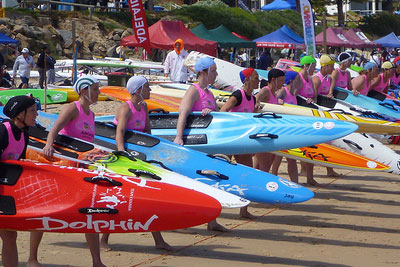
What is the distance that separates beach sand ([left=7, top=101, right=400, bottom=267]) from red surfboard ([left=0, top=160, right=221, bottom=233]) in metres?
0.77

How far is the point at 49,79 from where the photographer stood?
69.6ft

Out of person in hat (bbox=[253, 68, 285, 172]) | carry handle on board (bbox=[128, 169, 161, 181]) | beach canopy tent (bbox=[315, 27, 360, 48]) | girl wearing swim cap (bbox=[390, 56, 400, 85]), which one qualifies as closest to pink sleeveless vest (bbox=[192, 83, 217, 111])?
person in hat (bbox=[253, 68, 285, 172])

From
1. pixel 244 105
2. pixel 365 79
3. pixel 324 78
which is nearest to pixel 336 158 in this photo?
pixel 244 105

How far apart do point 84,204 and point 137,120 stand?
1830 mm

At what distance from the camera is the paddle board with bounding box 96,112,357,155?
7.73 metres

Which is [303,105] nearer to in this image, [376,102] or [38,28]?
[376,102]

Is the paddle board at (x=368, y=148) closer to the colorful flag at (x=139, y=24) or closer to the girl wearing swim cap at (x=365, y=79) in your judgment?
the girl wearing swim cap at (x=365, y=79)

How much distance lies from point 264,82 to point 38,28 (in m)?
20.1

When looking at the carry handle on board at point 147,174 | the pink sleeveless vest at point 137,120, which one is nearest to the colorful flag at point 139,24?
→ the pink sleeveless vest at point 137,120

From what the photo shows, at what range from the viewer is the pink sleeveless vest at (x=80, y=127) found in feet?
20.3

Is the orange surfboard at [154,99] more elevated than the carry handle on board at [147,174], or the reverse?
the carry handle on board at [147,174]

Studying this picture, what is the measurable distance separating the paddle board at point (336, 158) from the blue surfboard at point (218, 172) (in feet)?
7.74

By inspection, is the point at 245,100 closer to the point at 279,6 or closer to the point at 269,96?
the point at 269,96

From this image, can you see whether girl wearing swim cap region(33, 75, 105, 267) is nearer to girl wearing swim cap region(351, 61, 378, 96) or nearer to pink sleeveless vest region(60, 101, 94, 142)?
pink sleeveless vest region(60, 101, 94, 142)
